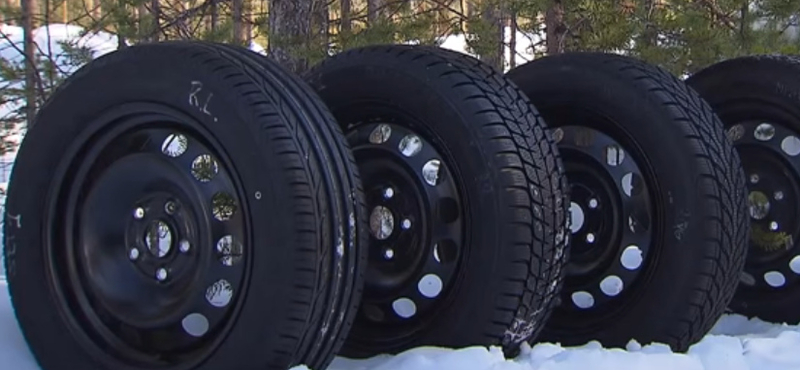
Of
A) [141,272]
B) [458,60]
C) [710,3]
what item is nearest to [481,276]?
[458,60]

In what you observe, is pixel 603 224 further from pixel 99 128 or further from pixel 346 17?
pixel 346 17

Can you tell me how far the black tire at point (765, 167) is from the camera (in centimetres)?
457

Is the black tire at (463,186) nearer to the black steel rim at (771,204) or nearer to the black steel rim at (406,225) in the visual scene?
the black steel rim at (406,225)

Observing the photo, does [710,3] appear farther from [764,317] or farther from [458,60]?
[458,60]

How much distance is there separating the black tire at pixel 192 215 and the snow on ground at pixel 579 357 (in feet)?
0.67

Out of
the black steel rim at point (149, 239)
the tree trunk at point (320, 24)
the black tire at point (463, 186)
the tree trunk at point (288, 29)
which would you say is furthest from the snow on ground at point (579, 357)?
the tree trunk at point (320, 24)

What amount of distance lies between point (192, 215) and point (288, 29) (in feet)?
12.7

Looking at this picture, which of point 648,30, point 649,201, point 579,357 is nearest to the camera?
point 579,357

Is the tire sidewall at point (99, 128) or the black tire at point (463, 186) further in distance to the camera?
the black tire at point (463, 186)

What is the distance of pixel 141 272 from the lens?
3027mm

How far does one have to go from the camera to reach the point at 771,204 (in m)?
4.73

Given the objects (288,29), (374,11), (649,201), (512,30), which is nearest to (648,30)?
(374,11)

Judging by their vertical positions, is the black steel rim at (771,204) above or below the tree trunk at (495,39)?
below

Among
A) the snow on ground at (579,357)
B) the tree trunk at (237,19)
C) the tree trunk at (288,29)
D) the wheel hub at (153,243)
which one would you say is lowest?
the snow on ground at (579,357)
